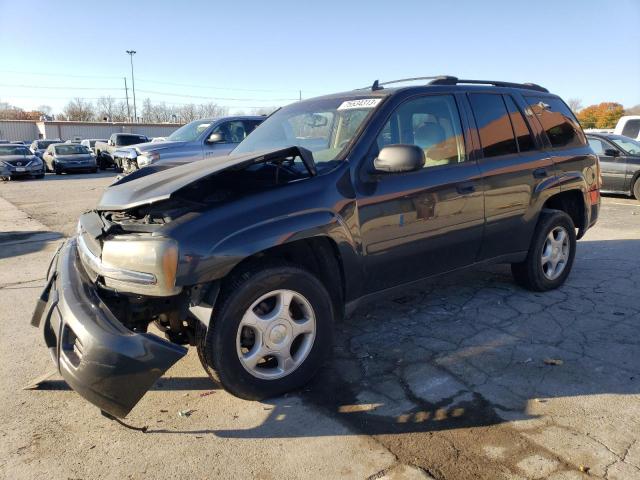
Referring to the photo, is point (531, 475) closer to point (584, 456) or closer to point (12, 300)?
point (584, 456)

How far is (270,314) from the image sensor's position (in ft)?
10.1

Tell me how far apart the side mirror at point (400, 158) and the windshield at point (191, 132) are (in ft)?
29.6

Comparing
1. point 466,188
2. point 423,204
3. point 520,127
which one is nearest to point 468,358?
point 423,204

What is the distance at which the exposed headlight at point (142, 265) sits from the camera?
2.64 metres

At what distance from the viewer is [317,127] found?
13.1 ft

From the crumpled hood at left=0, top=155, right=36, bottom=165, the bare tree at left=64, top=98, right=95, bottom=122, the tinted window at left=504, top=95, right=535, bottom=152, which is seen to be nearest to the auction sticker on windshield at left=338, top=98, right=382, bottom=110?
the tinted window at left=504, top=95, right=535, bottom=152

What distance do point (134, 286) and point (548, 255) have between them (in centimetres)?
398

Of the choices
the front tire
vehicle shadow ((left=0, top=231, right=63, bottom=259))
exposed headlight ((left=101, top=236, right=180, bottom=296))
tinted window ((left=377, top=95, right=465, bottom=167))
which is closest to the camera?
exposed headlight ((left=101, top=236, right=180, bottom=296))

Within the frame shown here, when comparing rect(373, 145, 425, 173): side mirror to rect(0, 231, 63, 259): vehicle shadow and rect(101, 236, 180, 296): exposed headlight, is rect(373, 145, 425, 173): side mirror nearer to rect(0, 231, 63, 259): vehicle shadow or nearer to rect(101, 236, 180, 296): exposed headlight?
rect(101, 236, 180, 296): exposed headlight

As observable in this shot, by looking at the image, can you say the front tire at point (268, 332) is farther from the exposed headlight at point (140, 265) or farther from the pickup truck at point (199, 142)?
the pickup truck at point (199, 142)

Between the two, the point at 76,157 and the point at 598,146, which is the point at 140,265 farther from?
the point at 76,157

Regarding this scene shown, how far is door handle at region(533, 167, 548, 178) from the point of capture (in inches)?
183

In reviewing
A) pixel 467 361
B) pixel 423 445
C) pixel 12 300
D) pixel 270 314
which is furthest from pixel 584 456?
pixel 12 300

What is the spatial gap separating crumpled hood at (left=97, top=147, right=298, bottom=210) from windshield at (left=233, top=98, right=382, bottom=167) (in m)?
0.57
